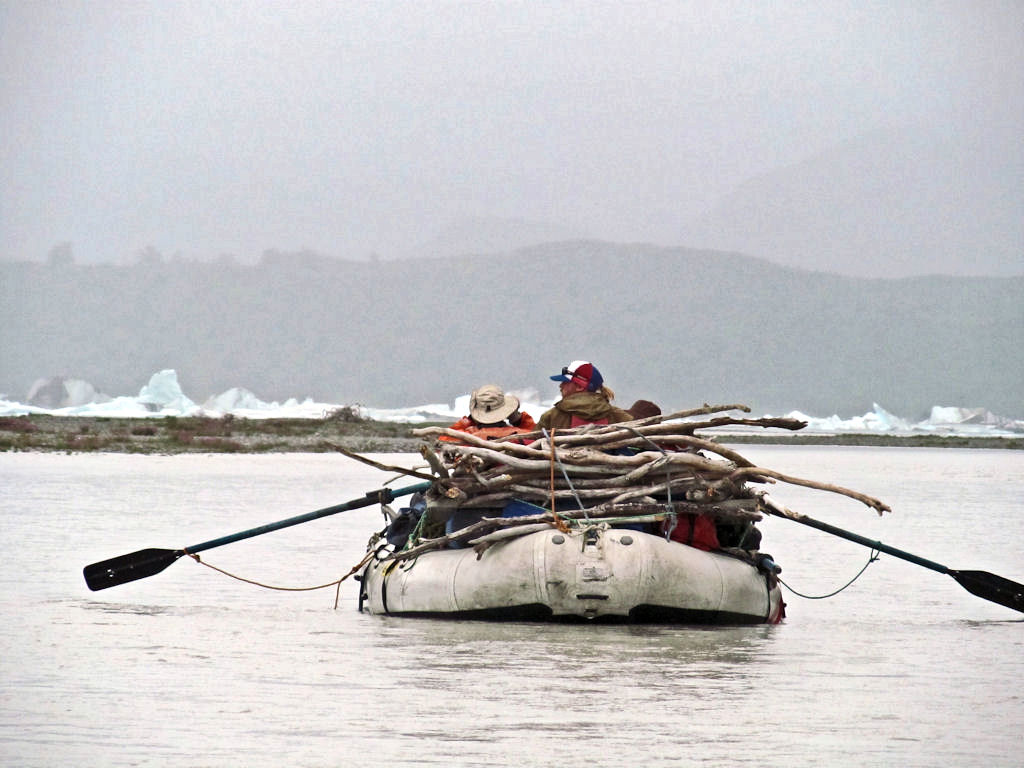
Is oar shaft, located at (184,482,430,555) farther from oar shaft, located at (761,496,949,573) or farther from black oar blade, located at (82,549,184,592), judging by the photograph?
oar shaft, located at (761,496,949,573)

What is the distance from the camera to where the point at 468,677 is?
9.59 meters

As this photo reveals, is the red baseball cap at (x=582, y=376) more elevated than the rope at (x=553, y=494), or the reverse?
the red baseball cap at (x=582, y=376)

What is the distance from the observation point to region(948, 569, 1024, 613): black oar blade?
13.2 metres

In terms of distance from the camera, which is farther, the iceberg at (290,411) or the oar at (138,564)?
the iceberg at (290,411)

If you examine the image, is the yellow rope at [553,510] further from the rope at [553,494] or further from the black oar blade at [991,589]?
the black oar blade at [991,589]

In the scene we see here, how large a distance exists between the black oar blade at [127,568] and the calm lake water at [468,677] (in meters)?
0.15

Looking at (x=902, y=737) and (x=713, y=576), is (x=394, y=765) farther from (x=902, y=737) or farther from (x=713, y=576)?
(x=713, y=576)

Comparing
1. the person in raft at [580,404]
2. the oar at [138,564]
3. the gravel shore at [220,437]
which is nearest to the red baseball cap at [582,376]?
the person in raft at [580,404]

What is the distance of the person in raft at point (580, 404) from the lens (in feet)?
39.7

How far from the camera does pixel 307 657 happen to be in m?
10.5

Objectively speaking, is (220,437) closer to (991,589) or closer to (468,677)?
(991,589)

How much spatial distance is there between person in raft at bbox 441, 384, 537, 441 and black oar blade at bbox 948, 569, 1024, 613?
11.1 feet

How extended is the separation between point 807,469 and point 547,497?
33151 millimetres

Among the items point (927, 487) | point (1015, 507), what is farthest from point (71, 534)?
point (927, 487)
